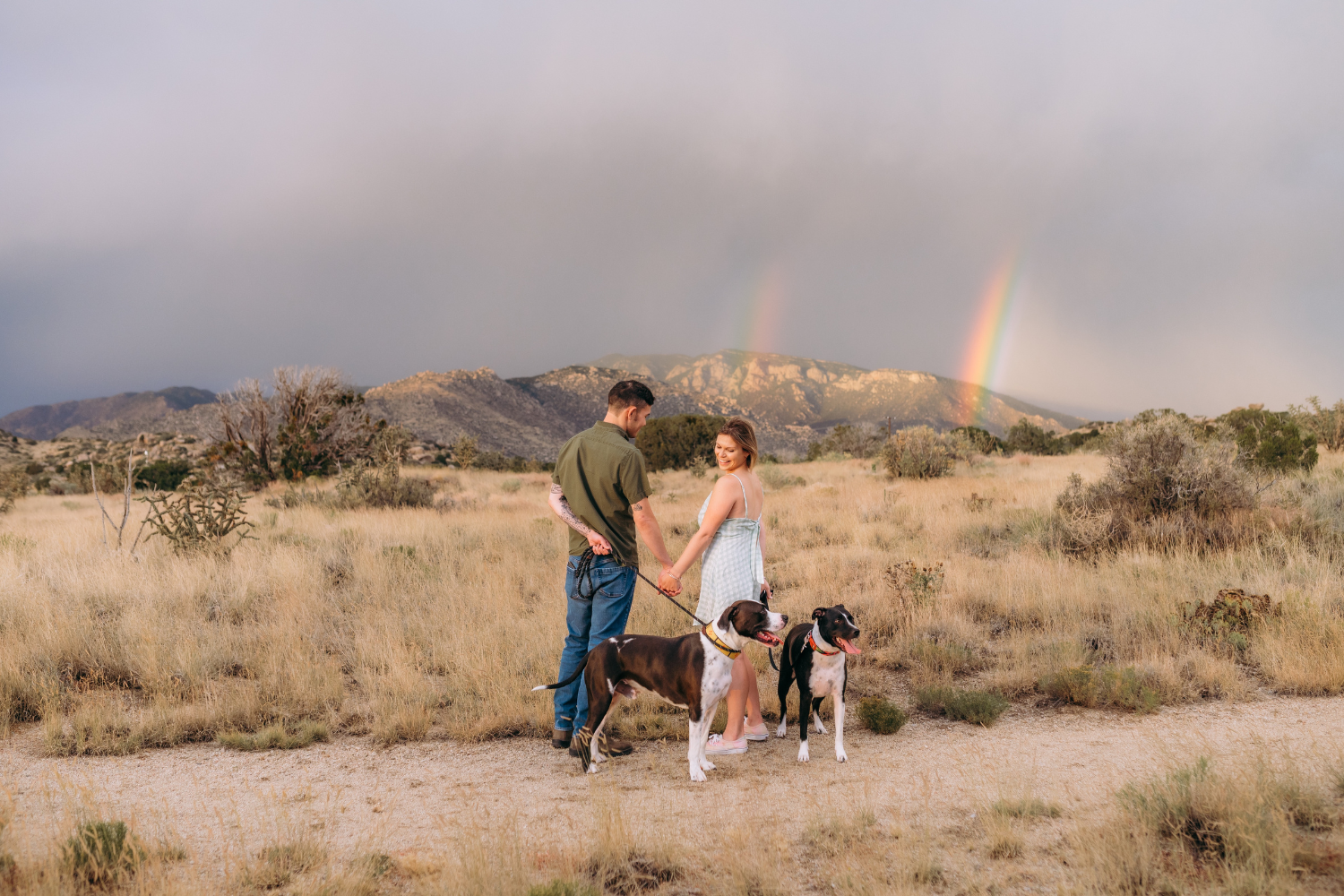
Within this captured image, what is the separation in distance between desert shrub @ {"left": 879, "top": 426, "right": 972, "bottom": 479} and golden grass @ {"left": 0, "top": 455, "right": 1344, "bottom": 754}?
8.83 metres

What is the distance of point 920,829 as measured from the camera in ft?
12.2

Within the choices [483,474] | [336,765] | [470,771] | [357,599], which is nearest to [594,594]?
[470,771]

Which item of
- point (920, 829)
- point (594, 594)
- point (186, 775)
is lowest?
point (186, 775)

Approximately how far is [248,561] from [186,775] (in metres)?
5.77

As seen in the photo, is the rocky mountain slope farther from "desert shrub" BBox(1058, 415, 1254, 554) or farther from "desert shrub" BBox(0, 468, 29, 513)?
"desert shrub" BBox(1058, 415, 1254, 554)

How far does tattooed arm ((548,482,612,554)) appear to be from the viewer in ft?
15.8

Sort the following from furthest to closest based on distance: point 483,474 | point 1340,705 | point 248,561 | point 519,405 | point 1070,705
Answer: point 519,405 → point 483,474 → point 248,561 → point 1070,705 → point 1340,705

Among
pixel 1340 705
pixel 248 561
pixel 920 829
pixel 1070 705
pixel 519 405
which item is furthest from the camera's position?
pixel 519 405

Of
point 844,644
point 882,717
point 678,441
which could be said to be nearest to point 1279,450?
point 882,717

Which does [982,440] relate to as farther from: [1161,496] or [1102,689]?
[1102,689]

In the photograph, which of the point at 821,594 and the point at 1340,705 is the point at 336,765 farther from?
the point at 1340,705

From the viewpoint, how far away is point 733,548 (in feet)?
16.3

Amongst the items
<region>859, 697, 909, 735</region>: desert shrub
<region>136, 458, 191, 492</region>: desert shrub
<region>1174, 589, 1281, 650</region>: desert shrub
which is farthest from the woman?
<region>136, 458, 191, 492</region>: desert shrub

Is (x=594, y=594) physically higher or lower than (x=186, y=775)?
higher
